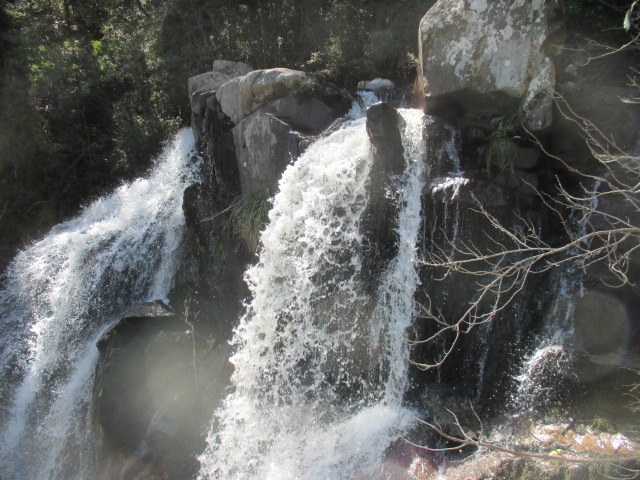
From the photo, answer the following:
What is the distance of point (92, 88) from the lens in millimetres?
11297

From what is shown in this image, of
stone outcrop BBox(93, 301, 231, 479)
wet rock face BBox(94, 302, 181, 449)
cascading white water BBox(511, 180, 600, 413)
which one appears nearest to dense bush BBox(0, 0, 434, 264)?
wet rock face BBox(94, 302, 181, 449)

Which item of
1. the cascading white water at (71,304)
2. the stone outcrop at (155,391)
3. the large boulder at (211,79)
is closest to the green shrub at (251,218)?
the cascading white water at (71,304)

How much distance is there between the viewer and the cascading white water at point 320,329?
538 cm

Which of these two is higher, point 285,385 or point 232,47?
point 232,47

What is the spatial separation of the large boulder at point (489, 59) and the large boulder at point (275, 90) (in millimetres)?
1543

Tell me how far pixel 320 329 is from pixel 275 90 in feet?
11.8

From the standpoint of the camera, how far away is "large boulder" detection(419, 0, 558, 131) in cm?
530

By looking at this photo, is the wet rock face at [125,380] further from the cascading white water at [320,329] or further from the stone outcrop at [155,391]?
the cascading white water at [320,329]

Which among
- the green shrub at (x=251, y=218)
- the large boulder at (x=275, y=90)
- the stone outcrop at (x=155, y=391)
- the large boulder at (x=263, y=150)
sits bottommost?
the stone outcrop at (x=155, y=391)

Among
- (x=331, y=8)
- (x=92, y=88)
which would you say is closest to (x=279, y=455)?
(x=331, y=8)

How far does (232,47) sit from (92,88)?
346cm

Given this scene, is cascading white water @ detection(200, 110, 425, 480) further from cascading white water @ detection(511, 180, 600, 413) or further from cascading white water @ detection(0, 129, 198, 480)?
cascading white water @ detection(0, 129, 198, 480)

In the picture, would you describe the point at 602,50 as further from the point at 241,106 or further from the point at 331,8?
the point at 331,8

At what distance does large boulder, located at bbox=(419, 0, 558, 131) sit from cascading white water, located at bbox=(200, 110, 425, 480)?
21.7 inches
